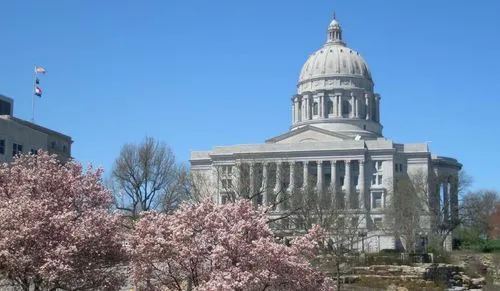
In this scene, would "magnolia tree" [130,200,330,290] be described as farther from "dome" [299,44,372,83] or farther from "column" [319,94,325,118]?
"dome" [299,44,372,83]

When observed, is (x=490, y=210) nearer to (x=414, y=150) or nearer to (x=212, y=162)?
(x=414, y=150)

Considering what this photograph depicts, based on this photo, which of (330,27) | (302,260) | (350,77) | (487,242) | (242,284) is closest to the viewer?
(242,284)

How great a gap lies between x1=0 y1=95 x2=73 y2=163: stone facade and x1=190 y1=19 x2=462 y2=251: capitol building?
580 inches

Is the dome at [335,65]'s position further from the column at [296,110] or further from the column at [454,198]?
the column at [454,198]

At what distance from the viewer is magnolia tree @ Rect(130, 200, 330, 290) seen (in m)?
22.6

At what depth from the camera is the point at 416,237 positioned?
88062 mm

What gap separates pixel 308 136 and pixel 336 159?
9322mm

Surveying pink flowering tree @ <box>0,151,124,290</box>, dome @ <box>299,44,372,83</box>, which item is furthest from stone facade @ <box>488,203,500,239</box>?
pink flowering tree @ <box>0,151,124,290</box>

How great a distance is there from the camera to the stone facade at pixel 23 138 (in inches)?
2704

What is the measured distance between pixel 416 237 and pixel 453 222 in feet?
64.1

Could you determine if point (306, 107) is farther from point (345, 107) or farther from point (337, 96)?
point (345, 107)

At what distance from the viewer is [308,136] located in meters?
137

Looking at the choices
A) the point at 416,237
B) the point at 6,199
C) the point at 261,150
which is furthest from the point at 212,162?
the point at 6,199

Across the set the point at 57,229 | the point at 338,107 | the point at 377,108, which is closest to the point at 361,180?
the point at 338,107
